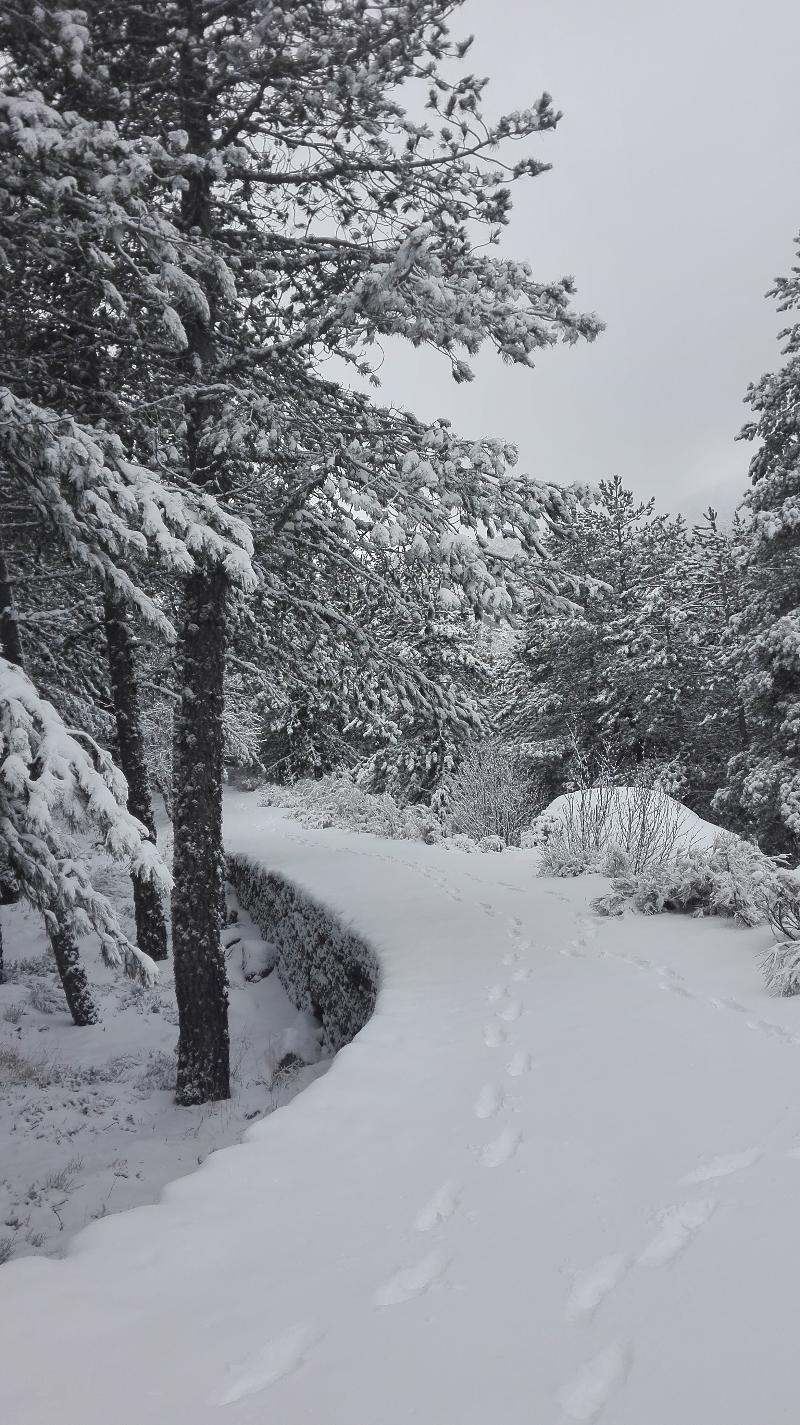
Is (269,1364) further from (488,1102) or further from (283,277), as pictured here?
(283,277)

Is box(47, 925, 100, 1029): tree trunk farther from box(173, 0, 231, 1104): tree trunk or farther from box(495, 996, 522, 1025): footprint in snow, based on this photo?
box(495, 996, 522, 1025): footprint in snow

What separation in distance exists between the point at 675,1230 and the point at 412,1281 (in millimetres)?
768

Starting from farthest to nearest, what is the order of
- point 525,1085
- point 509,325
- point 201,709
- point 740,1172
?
point 201,709 < point 509,325 < point 525,1085 < point 740,1172

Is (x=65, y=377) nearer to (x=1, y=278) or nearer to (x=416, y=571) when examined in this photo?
(x=1, y=278)

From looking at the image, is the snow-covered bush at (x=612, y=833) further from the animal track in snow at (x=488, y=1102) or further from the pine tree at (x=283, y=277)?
the animal track in snow at (x=488, y=1102)

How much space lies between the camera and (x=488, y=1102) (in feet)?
10.3

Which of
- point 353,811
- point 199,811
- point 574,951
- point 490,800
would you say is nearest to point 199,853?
point 199,811

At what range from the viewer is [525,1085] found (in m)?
3.29

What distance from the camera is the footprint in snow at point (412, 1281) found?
1.96 m

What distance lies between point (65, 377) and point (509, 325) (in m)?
4.28

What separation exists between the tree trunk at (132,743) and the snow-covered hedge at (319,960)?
1.51m

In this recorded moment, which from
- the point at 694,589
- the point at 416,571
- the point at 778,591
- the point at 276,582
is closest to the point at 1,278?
the point at 276,582

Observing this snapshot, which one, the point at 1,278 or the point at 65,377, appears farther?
the point at 65,377

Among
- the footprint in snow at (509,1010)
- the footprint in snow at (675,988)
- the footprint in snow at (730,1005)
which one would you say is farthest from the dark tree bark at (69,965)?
the footprint in snow at (730,1005)
